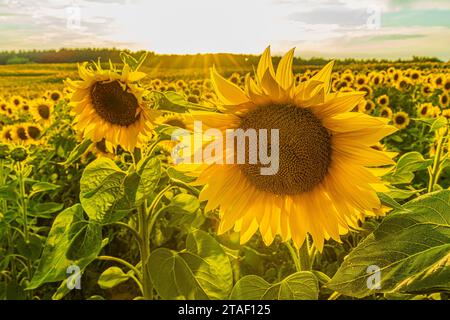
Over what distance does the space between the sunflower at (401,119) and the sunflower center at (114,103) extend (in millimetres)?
1343

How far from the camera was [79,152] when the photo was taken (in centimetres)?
83

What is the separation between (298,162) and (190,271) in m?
0.24

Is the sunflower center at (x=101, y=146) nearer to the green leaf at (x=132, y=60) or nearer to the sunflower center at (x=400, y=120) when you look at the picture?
the green leaf at (x=132, y=60)

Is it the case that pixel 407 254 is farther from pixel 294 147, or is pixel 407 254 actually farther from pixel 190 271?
pixel 190 271

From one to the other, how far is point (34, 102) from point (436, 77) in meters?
1.56

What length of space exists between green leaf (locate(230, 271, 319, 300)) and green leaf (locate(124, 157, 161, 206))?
172 millimetres

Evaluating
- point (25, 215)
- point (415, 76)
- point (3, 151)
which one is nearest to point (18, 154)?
point (3, 151)

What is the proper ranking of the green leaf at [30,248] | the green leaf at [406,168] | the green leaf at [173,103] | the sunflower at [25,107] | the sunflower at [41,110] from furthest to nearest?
the sunflower at [25,107] → the sunflower at [41,110] → the green leaf at [30,248] → the green leaf at [406,168] → the green leaf at [173,103]

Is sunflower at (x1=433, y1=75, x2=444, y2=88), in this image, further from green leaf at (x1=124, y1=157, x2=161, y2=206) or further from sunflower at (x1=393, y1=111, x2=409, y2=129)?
green leaf at (x1=124, y1=157, x2=161, y2=206)

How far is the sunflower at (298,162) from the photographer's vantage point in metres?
0.60

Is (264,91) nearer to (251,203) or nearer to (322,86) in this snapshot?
(322,86)

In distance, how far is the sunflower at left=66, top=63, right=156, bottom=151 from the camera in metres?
0.84

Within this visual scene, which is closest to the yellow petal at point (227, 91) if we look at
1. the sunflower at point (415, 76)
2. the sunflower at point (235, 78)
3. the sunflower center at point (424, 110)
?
the sunflower at point (235, 78)

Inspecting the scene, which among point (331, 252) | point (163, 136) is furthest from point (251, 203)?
point (331, 252)
